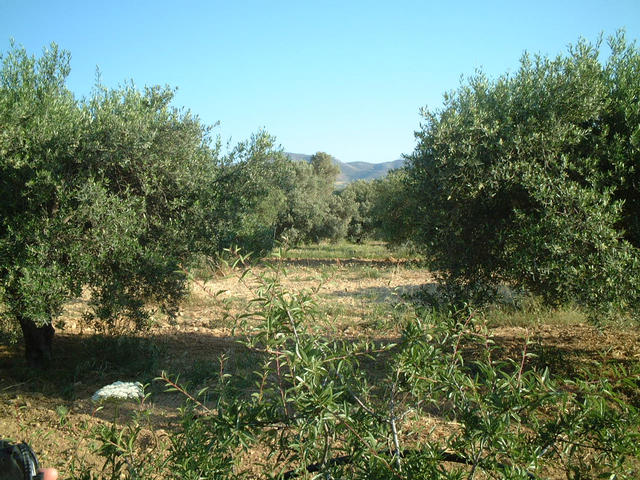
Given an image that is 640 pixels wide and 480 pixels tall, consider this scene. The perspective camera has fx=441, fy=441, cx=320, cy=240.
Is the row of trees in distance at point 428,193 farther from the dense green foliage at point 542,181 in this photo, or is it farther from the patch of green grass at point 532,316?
the patch of green grass at point 532,316

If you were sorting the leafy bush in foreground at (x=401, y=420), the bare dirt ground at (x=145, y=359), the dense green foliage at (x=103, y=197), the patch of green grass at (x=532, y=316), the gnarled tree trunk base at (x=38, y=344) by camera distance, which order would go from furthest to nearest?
the patch of green grass at (x=532, y=316) < the gnarled tree trunk base at (x=38, y=344) < the dense green foliage at (x=103, y=197) < the bare dirt ground at (x=145, y=359) < the leafy bush in foreground at (x=401, y=420)

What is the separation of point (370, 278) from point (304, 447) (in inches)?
556

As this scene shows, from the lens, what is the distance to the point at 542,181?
16.4 feet

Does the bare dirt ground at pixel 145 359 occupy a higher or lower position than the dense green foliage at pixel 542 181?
lower

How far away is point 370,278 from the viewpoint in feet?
52.5

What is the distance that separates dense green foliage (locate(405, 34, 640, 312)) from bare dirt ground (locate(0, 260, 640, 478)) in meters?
0.92

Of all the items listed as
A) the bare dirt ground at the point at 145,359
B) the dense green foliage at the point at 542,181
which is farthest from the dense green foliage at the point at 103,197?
the dense green foliage at the point at 542,181

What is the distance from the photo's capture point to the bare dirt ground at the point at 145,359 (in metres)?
4.66

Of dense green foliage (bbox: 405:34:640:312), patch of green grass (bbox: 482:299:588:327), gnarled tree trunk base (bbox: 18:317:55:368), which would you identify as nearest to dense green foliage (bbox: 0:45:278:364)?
gnarled tree trunk base (bbox: 18:317:55:368)

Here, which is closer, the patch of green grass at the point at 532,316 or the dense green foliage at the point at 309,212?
the patch of green grass at the point at 532,316

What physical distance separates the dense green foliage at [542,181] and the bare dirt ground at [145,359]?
0.92 m

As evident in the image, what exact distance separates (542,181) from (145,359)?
20.9ft

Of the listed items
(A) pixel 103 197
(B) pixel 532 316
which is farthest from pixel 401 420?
(B) pixel 532 316

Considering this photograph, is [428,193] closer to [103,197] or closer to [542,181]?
[542,181]
